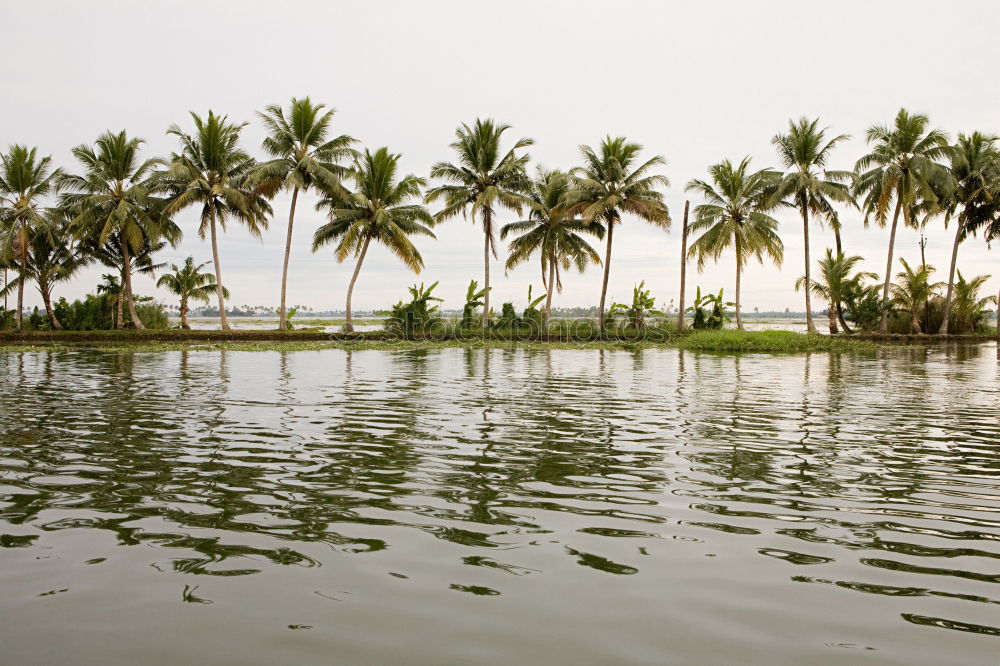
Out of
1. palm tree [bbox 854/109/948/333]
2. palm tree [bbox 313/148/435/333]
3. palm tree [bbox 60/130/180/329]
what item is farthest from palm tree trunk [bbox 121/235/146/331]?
palm tree [bbox 854/109/948/333]

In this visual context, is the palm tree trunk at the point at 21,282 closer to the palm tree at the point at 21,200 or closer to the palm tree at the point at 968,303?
the palm tree at the point at 21,200

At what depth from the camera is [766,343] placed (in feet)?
89.8

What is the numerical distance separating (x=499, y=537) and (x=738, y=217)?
36.3 meters

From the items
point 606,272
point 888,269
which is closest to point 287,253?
point 606,272

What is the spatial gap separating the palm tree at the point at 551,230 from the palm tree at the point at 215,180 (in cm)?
1348

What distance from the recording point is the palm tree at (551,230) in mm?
36562

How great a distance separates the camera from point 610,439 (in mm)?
7246

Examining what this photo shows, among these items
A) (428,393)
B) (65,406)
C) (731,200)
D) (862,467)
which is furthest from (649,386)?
(731,200)

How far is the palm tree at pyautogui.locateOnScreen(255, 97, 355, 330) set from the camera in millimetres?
33531

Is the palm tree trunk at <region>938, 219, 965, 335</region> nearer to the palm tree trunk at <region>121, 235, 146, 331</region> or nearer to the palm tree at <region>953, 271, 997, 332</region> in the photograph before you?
the palm tree at <region>953, 271, 997, 332</region>

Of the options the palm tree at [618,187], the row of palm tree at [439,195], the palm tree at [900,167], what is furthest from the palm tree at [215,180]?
the palm tree at [900,167]

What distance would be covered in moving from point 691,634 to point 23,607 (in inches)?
115

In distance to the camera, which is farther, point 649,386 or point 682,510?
point 649,386

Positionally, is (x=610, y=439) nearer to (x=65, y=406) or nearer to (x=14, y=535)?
(x=14, y=535)
